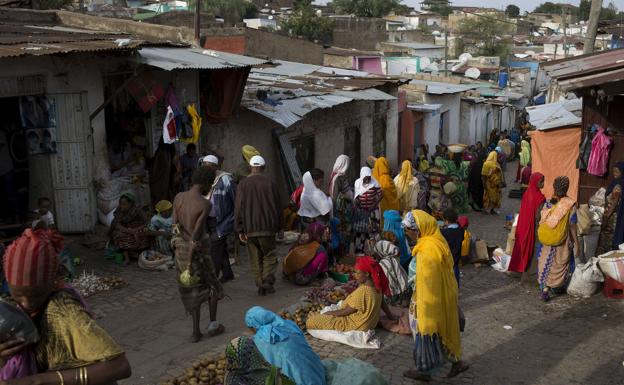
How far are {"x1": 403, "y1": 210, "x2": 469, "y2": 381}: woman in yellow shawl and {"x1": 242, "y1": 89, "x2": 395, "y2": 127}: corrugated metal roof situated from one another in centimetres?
603

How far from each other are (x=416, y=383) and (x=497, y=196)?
9977mm

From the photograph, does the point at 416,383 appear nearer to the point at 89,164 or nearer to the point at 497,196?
the point at 89,164

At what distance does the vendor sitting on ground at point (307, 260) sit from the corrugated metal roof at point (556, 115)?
5.82 metres

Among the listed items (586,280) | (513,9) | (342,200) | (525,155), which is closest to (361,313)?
(342,200)

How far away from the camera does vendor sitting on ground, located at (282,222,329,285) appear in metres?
8.23

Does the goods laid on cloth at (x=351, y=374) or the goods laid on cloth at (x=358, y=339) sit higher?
the goods laid on cloth at (x=351, y=374)

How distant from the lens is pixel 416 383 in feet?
18.8

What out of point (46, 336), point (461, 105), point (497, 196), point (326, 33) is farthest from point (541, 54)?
point (46, 336)

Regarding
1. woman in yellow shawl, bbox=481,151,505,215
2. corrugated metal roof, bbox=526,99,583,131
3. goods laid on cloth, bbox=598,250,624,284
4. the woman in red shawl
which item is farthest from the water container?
goods laid on cloth, bbox=598,250,624,284

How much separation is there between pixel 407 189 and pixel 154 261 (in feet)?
16.5

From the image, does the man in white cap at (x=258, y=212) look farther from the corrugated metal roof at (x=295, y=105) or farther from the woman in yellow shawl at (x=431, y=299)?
the corrugated metal roof at (x=295, y=105)

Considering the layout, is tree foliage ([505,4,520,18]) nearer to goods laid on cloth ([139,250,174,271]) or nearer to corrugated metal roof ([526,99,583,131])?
corrugated metal roof ([526,99,583,131])

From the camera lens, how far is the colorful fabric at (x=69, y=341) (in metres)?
2.48

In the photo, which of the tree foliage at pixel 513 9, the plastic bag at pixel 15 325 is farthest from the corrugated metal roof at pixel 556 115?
the tree foliage at pixel 513 9
